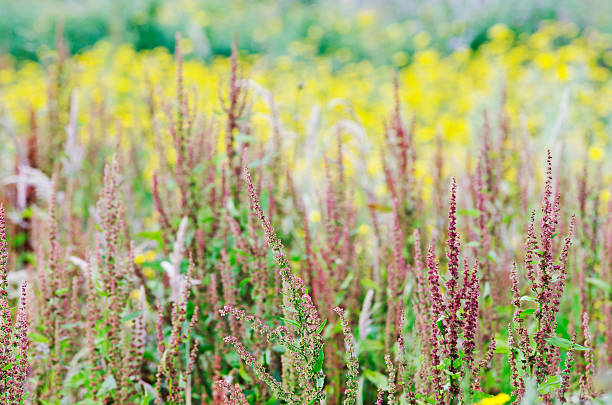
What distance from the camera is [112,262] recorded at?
1.54 m

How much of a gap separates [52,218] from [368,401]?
41.2 inches

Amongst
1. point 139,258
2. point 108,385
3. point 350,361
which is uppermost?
point 139,258

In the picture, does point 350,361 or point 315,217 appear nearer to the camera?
point 350,361

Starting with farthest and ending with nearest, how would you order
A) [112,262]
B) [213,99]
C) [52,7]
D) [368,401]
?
[52,7], [213,99], [368,401], [112,262]

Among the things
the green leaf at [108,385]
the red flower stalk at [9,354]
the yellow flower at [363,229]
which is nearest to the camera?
the red flower stalk at [9,354]

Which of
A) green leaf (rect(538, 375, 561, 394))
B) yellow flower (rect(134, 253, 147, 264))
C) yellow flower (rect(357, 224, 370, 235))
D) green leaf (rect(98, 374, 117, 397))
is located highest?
yellow flower (rect(357, 224, 370, 235))

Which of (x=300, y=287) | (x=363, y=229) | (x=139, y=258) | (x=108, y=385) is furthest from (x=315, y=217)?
(x=300, y=287)

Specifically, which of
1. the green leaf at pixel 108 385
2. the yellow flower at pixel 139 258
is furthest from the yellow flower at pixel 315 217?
the green leaf at pixel 108 385

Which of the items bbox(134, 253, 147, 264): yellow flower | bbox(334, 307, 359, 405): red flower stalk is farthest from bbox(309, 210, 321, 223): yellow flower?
bbox(334, 307, 359, 405): red flower stalk

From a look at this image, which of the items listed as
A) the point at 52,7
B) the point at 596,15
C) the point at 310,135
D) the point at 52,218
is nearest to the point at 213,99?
the point at 310,135

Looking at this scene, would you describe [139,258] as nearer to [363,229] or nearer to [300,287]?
[363,229]

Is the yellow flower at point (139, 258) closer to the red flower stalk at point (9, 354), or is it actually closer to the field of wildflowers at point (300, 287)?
the field of wildflowers at point (300, 287)

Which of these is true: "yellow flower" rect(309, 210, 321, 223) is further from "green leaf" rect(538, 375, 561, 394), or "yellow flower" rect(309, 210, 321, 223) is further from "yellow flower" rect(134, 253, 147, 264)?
"green leaf" rect(538, 375, 561, 394)

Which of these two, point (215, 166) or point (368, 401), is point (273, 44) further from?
point (368, 401)
